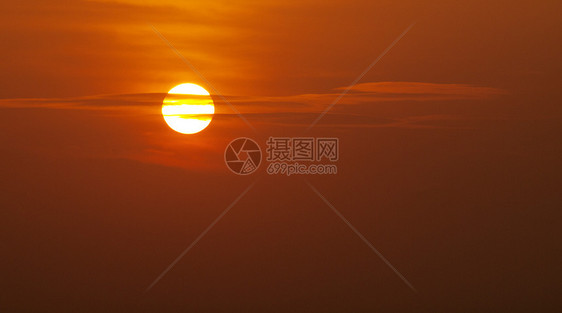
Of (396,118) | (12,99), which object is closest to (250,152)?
(396,118)

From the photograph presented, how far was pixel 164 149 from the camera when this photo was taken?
4492mm

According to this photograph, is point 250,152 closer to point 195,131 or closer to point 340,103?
point 195,131

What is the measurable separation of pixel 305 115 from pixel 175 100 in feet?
3.59

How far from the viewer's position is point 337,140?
454cm

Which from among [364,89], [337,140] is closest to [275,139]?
[337,140]

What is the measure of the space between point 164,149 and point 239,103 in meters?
0.77

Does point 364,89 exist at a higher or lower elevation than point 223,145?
higher

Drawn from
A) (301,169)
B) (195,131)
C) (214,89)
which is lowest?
(301,169)

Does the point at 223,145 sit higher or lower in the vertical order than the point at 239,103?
lower

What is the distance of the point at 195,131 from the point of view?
4484mm

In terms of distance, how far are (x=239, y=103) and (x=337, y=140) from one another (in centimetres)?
90

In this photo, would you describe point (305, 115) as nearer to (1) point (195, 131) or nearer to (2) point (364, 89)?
(2) point (364, 89)

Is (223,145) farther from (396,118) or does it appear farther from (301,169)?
(396,118)

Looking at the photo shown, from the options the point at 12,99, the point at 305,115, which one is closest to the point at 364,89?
the point at 305,115
